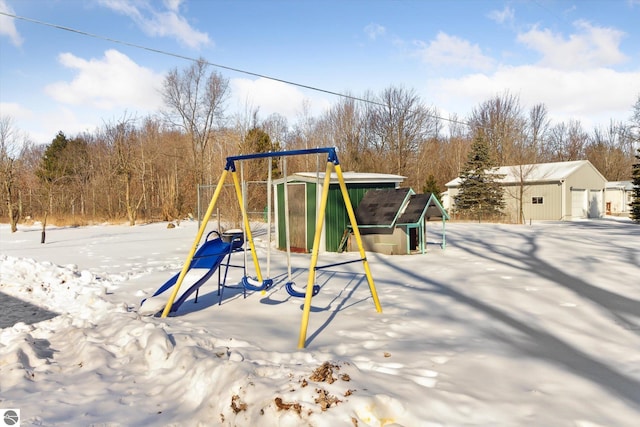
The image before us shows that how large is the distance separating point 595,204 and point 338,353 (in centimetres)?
3210

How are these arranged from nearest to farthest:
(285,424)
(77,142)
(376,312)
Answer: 1. (285,424)
2. (376,312)
3. (77,142)

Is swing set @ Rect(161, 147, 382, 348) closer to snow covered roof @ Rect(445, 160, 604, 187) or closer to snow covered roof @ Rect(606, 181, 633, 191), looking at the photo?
snow covered roof @ Rect(445, 160, 604, 187)

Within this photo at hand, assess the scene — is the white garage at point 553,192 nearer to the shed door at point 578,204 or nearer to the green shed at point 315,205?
the shed door at point 578,204

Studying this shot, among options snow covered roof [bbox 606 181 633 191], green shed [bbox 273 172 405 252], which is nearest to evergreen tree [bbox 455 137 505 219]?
snow covered roof [bbox 606 181 633 191]

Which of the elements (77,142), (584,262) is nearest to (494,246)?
(584,262)

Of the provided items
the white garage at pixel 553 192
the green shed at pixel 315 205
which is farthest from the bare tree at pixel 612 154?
the green shed at pixel 315 205

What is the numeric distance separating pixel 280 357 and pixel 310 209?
840 cm

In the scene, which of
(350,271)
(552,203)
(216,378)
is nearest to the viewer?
(216,378)

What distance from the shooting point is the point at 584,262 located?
973 cm

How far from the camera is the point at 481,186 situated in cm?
2975

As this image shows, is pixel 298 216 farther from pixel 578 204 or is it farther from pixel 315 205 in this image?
pixel 578 204

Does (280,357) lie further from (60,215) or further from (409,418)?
(60,215)

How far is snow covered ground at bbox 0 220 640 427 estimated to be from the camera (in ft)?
10.0

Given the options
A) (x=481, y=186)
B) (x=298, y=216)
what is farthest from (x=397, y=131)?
(x=298, y=216)
